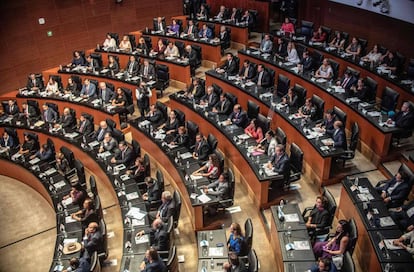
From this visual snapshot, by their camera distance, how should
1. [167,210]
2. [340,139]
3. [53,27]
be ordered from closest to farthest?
[167,210], [340,139], [53,27]

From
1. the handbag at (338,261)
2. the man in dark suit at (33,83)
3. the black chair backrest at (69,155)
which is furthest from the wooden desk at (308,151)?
the man in dark suit at (33,83)

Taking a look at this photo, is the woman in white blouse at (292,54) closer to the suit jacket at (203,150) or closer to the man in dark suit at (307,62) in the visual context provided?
the man in dark suit at (307,62)

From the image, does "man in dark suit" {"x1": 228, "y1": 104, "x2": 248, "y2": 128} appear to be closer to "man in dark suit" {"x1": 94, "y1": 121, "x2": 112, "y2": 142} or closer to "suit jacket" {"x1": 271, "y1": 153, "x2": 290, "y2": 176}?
"suit jacket" {"x1": 271, "y1": 153, "x2": 290, "y2": 176}

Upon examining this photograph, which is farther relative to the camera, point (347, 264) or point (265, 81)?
point (265, 81)

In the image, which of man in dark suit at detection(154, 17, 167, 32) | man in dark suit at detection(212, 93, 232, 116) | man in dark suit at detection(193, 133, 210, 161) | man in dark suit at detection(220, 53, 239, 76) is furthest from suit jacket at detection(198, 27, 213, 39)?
man in dark suit at detection(193, 133, 210, 161)

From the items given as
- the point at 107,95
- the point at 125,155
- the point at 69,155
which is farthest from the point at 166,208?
the point at 107,95

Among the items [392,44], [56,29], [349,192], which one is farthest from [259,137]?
[56,29]

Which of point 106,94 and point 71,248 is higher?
point 106,94

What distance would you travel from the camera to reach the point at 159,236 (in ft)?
24.5

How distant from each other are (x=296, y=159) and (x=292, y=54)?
5123 mm

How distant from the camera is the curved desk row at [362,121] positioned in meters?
9.30

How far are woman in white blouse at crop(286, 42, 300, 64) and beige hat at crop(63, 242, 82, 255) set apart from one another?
8413 millimetres

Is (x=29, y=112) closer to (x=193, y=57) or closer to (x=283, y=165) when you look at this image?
(x=193, y=57)

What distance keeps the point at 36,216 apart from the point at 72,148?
2.00m
